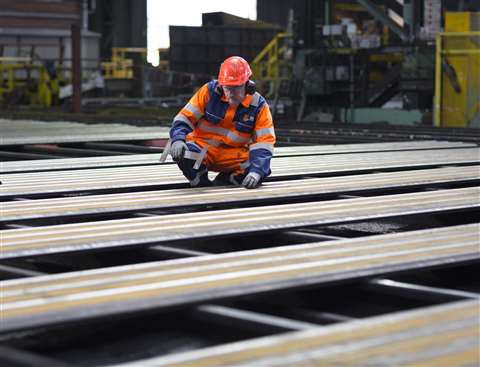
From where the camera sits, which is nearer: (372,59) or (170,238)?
(170,238)

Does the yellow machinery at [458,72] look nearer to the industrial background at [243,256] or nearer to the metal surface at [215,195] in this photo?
the industrial background at [243,256]

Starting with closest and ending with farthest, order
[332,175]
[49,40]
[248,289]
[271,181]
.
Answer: [248,289] → [271,181] → [332,175] → [49,40]

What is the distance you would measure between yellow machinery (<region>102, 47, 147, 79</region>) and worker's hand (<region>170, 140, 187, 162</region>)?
2317 centimetres

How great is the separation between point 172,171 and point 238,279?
370 centimetres

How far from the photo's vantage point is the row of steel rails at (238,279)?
2.42 metres

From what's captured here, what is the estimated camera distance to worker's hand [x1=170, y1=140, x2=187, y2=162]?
17.9 ft

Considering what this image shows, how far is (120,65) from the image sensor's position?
29312 millimetres

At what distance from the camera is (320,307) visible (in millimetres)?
3086

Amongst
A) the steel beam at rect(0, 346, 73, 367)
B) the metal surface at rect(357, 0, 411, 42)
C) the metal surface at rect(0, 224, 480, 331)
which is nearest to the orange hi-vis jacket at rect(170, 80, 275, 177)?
the metal surface at rect(0, 224, 480, 331)

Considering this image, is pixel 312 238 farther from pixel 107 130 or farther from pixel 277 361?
pixel 107 130

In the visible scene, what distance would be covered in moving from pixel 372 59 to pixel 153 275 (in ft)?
49.5

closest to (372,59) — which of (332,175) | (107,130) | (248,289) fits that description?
(107,130)

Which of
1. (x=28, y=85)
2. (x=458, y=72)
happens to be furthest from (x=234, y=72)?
(x=28, y=85)

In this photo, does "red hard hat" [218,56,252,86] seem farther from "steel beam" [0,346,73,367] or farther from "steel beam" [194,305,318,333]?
"steel beam" [0,346,73,367]
